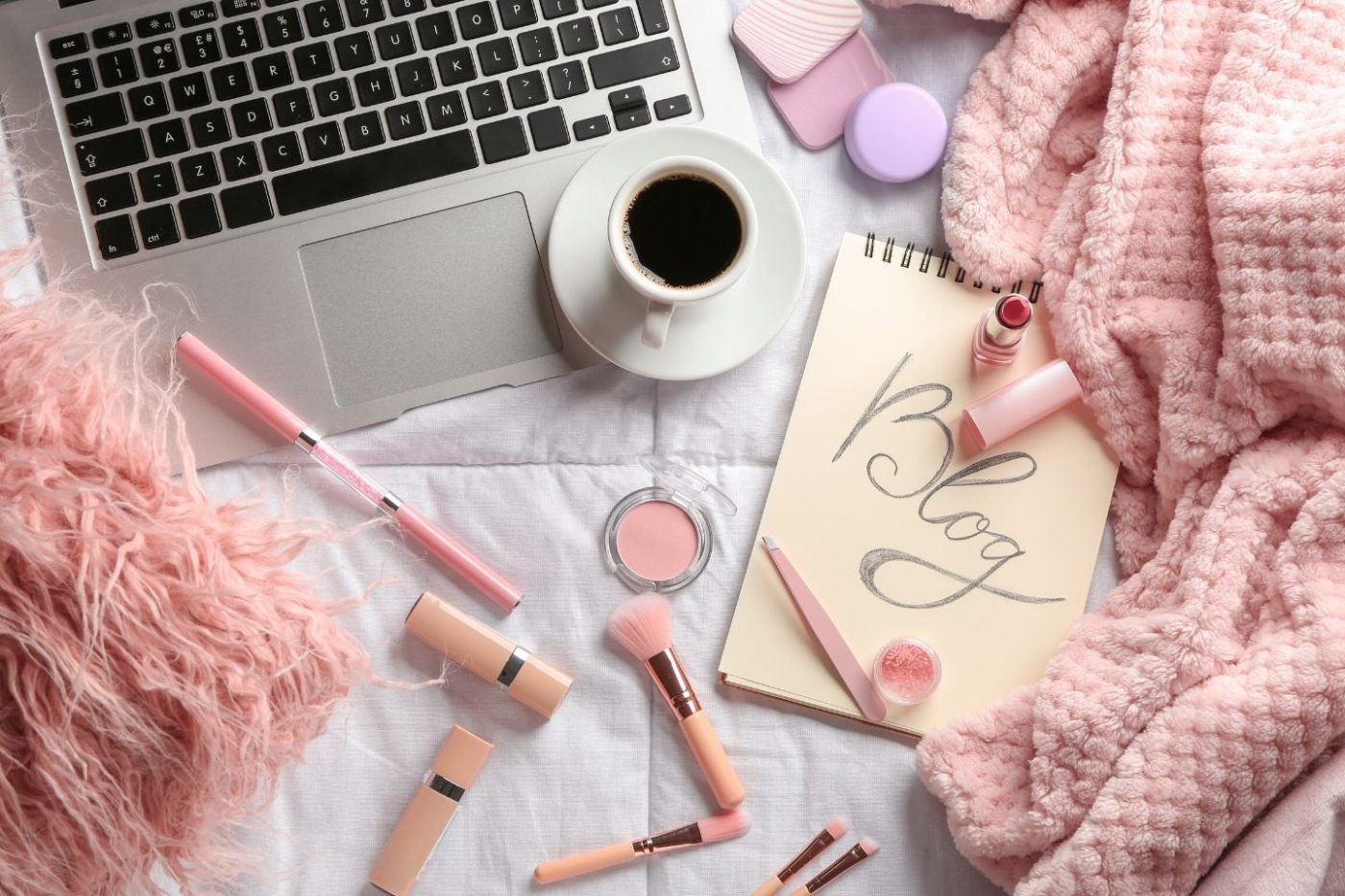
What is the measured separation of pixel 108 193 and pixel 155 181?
0.09 ft

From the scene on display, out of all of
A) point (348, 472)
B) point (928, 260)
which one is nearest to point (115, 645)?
point (348, 472)

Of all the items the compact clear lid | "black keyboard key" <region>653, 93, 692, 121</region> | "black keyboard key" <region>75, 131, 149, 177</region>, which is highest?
"black keyboard key" <region>653, 93, 692, 121</region>

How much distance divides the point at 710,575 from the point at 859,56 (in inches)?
14.0

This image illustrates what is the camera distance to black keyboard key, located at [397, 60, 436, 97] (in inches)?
24.7

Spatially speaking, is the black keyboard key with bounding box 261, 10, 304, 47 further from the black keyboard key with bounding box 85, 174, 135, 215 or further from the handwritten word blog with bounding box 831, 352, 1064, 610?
the handwritten word blog with bounding box 831, 352, 1064, 610

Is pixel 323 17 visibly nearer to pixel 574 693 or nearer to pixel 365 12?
pixel 365 12

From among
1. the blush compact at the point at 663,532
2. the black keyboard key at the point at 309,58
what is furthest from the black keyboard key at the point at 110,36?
the blush compact at the point at 663,532

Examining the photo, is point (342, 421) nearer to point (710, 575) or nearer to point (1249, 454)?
point (710, 575)

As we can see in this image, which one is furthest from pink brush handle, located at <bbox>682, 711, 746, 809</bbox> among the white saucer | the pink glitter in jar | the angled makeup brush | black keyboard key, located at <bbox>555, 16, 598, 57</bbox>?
black keyboard key, located at <bbox>555, 16, 598, 57</bbox>

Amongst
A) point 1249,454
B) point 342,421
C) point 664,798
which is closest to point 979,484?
point 1249,454

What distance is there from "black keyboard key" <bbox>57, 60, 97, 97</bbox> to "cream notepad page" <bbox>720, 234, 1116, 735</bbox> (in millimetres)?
474

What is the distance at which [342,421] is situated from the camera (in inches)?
25.2

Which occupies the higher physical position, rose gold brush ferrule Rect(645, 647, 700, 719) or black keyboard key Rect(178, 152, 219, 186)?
black keyboard key Rect(178, 152, 219, 186)

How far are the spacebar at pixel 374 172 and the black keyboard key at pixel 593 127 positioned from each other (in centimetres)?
7
